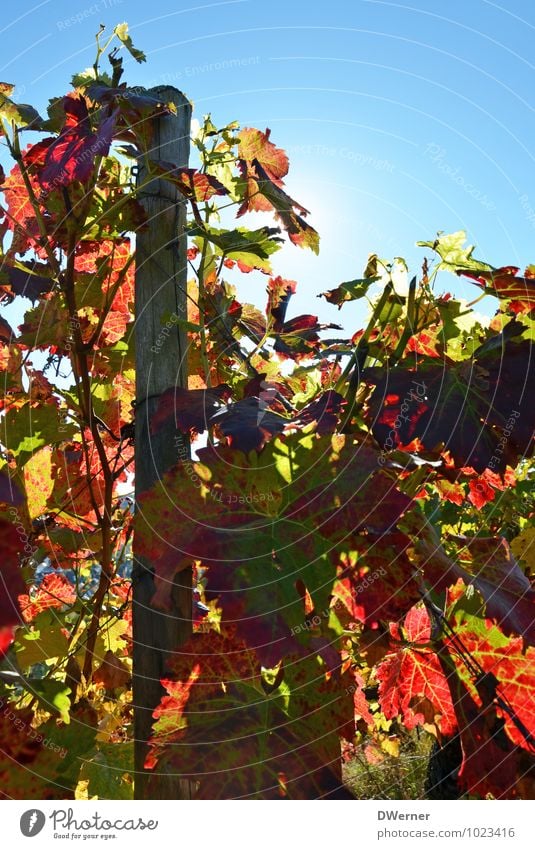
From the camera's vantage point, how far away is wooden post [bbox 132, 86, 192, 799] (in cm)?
131

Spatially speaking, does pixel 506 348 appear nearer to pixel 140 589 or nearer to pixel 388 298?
pixel 388 298

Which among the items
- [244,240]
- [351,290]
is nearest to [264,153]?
[244,240]

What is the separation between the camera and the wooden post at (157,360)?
131 cm

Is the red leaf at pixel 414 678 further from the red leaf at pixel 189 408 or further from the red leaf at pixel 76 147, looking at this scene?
the red leaf at pixel 76 147

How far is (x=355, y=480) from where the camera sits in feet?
3.13

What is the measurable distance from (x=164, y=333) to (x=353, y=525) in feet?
2.05

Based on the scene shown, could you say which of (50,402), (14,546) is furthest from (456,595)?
(50,402)

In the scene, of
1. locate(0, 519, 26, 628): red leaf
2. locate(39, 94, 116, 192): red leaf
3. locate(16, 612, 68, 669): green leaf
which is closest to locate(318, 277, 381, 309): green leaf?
locate(39, 94, 116, 192): red leaf
